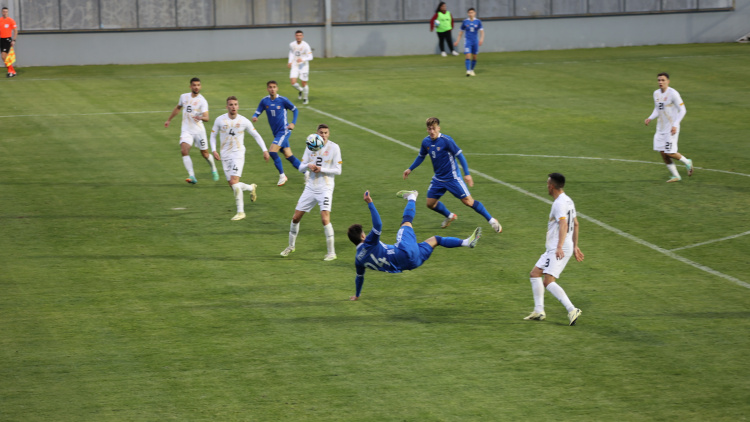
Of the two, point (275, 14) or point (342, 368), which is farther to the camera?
point (275, 14)

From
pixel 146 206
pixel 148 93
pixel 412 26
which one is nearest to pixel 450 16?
pixel 412 26

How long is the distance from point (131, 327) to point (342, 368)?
132 inches

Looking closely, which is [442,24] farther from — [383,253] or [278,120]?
[383,253]

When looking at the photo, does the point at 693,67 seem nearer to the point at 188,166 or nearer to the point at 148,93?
the point at 148,93

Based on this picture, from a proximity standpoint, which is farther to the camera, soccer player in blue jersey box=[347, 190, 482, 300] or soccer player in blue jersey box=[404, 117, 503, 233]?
soccer player in blue jersey box=[404, 117, 503, 233]

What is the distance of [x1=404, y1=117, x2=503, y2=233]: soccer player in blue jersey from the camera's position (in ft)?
53.1

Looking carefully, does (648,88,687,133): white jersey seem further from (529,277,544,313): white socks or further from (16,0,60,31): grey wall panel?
(16,0,60,31): grey wall panel

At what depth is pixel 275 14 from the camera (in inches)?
1764

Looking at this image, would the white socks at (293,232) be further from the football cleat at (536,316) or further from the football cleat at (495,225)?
the football cleat at (536,316)

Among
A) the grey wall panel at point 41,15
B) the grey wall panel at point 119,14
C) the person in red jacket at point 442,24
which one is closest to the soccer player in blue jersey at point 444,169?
the person in red jacket at point 442,24

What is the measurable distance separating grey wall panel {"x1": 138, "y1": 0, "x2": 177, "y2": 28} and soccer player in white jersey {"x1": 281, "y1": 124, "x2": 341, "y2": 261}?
30.6 meters

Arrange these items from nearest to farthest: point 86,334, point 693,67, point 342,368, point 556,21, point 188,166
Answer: point 342,368
point 86,334
point 188,166
point 693,67
point 556,21

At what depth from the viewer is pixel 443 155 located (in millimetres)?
16375

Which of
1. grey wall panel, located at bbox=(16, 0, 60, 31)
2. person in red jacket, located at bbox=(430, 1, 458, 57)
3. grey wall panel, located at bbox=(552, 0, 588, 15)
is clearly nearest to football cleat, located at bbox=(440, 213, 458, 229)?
person in red jacket, located at bbox=(430, 1, 458, 57)
